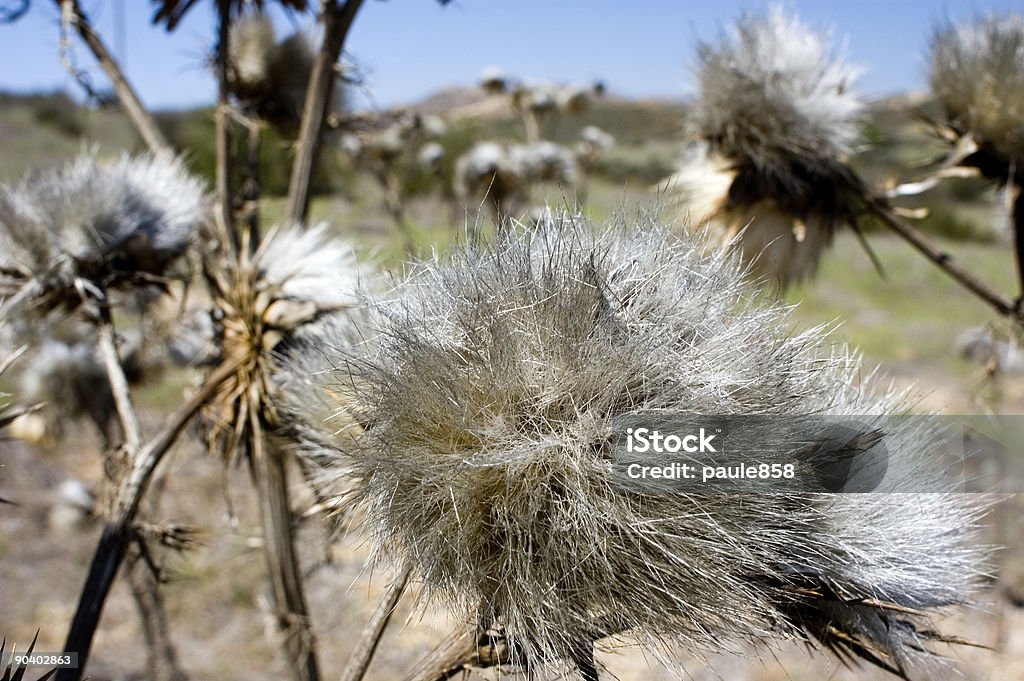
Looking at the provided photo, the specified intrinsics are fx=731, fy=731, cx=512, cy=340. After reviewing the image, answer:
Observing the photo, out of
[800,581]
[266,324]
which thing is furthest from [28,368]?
[800,581]

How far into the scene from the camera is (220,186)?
2.18 metres

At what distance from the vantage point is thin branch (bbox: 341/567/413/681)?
3.63ft

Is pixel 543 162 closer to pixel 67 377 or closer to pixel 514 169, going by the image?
pixel 514 169

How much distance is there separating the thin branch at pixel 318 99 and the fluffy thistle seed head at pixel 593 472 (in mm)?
1138

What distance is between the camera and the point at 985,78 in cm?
246

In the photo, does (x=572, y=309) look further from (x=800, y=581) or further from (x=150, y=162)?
(x=150, y=162)

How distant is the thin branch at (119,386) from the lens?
1748mm

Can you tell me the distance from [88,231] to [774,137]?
2.06m

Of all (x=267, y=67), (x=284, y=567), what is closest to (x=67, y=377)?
(x=267, y=67)

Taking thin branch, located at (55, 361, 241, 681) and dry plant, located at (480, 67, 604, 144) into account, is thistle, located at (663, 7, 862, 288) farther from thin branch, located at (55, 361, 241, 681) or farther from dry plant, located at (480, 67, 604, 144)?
dry plant, located at (480, 67, 604, 144)

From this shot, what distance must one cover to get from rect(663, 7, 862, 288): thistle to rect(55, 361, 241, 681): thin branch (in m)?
1.54

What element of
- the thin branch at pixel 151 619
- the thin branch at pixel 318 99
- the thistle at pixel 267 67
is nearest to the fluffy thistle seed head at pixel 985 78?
the thin branch at pixel 318 99

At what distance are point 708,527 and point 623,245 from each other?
456 mm

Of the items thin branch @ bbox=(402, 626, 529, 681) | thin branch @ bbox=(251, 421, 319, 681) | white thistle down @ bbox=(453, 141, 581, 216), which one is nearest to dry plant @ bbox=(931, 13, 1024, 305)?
thin branch @ bbox=(402, 626, 529, 681)
